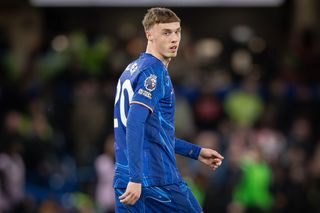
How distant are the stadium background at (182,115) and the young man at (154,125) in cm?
588

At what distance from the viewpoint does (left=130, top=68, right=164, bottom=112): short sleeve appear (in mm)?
6586

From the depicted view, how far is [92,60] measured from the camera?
16.6 m

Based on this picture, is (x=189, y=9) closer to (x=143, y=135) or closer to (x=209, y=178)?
(x=209, y=178)

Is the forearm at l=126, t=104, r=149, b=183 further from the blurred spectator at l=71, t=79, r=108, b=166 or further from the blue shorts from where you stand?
the blurred spectator at l=71, t=79, r=108, b=166

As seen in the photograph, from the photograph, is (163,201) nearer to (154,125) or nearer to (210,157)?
(154,125)

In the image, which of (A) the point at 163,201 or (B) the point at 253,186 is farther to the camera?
(B) the point at 253,186

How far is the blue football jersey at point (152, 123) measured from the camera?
6.68m

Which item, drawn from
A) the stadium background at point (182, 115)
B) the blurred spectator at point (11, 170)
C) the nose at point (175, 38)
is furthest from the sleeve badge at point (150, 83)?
the blurred spectator at point (11, 170)

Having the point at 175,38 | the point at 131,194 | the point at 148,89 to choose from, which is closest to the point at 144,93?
the point at 148,89

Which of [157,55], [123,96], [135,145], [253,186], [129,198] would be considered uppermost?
[157,55]

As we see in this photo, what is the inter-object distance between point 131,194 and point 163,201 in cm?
43

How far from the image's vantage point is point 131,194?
253 inches

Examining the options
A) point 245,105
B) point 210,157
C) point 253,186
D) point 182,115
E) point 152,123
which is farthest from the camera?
point 245,105

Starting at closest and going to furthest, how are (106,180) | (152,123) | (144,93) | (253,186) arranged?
(144,93) < (152,123) < (106,180) < (253,186)
